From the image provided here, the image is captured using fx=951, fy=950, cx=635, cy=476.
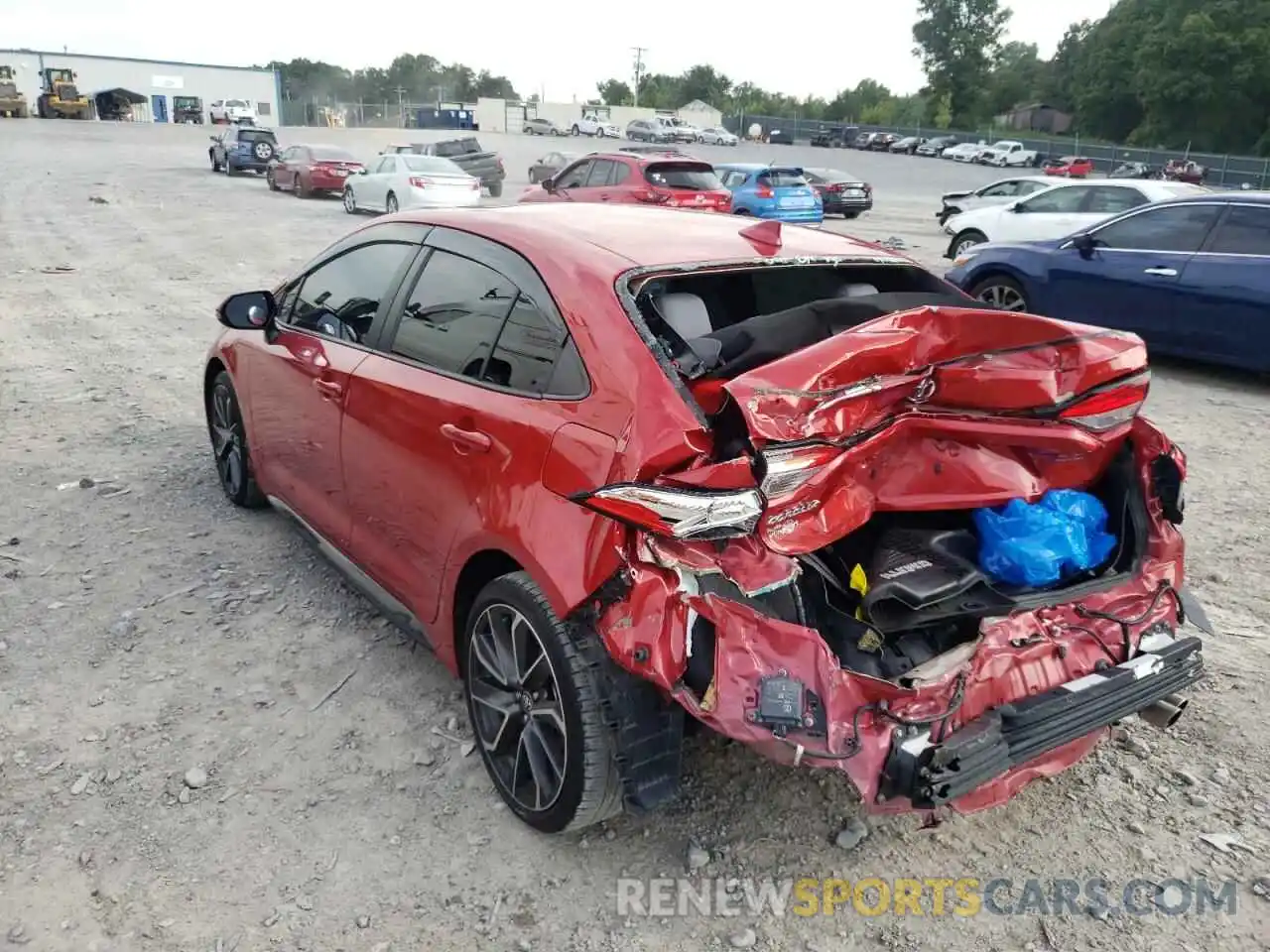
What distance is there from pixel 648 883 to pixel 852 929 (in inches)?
21.7

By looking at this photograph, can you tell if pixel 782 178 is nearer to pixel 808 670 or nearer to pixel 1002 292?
pixel 1002 292

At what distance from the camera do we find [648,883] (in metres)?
2.63

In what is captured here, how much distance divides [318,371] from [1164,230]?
24.2ft

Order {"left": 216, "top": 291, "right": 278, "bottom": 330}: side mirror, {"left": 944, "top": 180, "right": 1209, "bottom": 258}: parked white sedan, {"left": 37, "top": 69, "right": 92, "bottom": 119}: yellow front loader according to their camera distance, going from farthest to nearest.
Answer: {"left": 37, "top": 69, "right": 92, "bottom": 119}: yellow front loader → {"left": 944, "top": 180, "right": 1209, "bottom": 258}: parked white sedan → {"left": 216, "top": 291, "right": 278, "bottom": 330}: side mirror

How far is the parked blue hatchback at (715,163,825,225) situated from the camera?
760 inches

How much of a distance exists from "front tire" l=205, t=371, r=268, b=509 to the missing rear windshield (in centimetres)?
→ 1265

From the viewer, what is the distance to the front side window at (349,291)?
3607 mm

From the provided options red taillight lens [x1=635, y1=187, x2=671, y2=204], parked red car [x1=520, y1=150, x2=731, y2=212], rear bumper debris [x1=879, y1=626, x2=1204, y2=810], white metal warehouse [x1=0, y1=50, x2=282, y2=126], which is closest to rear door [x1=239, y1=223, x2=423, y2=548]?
rear bumper debris [x1=879, y1=626, x2=1204, y2=810]

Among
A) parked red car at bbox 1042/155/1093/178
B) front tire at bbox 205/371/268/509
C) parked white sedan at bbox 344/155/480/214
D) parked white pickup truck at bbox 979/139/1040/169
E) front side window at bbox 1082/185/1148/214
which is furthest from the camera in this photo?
parked white pickup truck at bbox 979/139/1040/169

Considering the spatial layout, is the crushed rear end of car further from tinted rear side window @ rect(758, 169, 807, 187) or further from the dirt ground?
tinted rear side window @ rect(758, 169, 807, 187)

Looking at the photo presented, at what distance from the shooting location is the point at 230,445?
16.4 ft

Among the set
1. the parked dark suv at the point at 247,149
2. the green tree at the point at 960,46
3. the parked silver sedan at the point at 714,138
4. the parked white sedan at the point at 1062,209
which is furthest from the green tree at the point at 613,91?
the parked white sedan at the point at 1062,209

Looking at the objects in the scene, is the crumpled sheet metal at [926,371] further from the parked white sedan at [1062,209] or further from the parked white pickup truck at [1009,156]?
the parked white pickup truck at [1009,156]

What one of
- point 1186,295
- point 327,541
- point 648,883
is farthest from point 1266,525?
point 327,541
